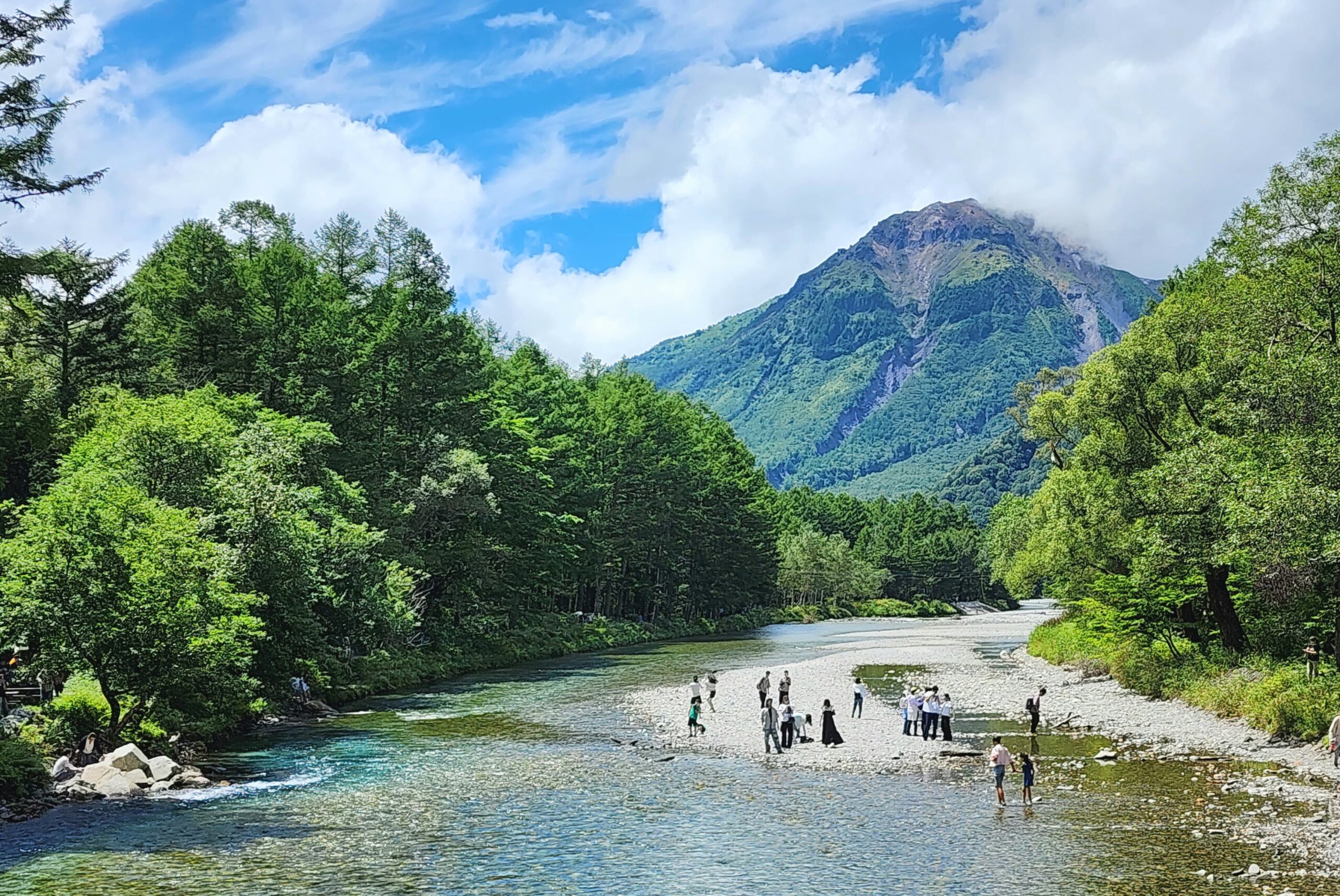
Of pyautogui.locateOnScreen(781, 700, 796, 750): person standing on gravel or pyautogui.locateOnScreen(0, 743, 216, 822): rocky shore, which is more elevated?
pyautogui.locateOnScreen(0, 743, 216, 822): rocky shore

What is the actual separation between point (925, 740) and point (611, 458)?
6760 centimetres

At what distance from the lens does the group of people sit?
1454 inches

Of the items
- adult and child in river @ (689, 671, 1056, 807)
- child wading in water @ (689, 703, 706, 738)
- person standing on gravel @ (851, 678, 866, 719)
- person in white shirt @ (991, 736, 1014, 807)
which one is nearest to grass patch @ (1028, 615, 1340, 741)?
adult and child in river @ (689, 671, 1056, 807)

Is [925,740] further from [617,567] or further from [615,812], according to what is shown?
[617,567]

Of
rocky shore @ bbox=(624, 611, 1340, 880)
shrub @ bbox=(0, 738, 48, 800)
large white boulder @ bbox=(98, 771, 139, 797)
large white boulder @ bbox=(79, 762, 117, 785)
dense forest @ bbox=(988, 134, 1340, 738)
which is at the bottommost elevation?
rocky shore @ bbox=(624, 611, 1340, 880)

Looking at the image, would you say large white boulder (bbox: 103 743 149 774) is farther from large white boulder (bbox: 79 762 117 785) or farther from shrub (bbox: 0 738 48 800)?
shrub (bbox: 0 738 48 800)

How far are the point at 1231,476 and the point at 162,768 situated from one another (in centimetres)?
3638

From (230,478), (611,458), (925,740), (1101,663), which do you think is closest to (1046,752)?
(925,740)

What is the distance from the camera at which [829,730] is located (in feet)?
121

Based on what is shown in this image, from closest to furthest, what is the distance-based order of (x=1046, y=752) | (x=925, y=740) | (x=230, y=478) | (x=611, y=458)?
1. (x=1046, y=752)
2. (x=925, y=740)
3. (x=230, y=478)
4. (x=611, y=458)

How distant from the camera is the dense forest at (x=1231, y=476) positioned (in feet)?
106

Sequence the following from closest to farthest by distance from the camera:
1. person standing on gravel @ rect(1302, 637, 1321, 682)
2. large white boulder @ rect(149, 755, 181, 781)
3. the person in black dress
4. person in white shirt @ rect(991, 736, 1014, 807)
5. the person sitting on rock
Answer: person in white shirt @ rect(991, 736, 1014, 807)
the person sitting on rock
large white boulder @ rect(149, 755, 181, 781)
person standing on gravel @ rect(1302, 637, 1321, 682)
the person in black dress

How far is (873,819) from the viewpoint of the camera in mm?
25922

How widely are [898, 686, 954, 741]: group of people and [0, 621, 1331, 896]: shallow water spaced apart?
170 centimetres
